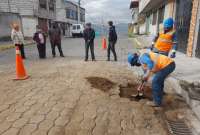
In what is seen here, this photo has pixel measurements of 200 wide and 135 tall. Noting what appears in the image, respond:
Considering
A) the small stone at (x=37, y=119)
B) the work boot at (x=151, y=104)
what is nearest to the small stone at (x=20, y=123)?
the small stone at (x=37, y=119)

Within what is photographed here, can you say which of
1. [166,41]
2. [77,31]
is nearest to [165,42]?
[166,41]

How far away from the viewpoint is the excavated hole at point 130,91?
4.96 metres

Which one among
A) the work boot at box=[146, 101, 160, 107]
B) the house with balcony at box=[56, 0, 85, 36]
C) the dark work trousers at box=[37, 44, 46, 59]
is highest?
the house with balcony at box=[56, 0, 85, 36]

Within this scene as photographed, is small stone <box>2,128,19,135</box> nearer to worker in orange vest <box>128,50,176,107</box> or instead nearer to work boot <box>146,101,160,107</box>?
worker in orange vest <box>128,50,176,107</box>

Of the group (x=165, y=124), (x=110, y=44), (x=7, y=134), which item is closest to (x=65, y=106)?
(x=7, y=134)

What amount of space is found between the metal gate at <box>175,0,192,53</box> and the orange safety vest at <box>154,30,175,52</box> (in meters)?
6.29

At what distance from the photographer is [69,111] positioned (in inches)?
158

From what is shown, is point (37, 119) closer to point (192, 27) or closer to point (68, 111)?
point (68, 111)

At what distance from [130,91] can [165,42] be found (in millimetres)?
1441

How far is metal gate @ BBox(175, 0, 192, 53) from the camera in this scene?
34.6 ft

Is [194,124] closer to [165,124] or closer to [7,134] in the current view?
[165,124]

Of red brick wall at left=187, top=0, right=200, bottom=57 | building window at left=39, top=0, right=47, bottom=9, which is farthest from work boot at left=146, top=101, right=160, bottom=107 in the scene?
building window at left=39, top=0, right=47, bottom=9

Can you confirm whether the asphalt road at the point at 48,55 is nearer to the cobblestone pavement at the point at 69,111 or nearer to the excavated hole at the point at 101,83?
the cobblestone pavement at the point at 69,111

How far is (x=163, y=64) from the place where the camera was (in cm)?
397
